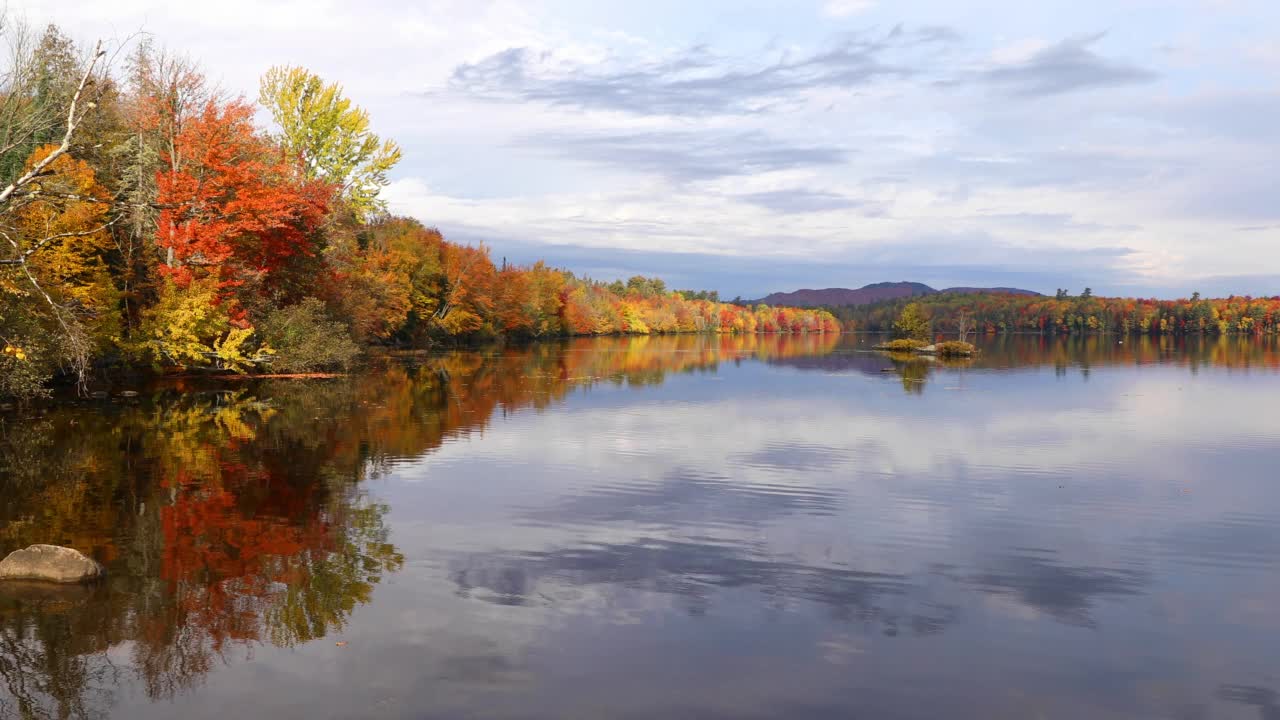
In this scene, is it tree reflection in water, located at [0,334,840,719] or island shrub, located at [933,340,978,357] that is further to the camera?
island shrub, located at [933,340,978,357]

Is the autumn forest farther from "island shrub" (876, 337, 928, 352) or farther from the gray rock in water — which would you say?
"island shrub" (876, 337, 928, 352)

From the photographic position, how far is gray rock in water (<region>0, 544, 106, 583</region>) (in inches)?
413

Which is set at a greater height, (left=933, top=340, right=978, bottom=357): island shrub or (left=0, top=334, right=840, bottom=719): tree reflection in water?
(left=933, top=340, right=978, bottom=357): island shrub

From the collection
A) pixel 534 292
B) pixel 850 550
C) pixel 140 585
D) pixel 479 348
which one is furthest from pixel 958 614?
pixel 534 292

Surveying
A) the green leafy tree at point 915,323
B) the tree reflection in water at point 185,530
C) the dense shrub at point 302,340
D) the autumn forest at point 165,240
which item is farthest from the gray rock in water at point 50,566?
the green leafy tree at point 915,323

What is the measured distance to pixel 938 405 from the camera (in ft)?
118

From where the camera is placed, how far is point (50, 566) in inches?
415

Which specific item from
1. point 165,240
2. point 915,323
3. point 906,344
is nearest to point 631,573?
point 165,240

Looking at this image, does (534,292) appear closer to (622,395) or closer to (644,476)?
(622,395)

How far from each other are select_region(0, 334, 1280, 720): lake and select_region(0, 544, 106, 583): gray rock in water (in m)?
0.25

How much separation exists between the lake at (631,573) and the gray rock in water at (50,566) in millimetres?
249

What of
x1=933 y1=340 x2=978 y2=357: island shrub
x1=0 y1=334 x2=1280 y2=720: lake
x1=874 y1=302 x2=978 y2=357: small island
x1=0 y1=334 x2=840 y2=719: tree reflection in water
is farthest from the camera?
x1=874 y1=302 x2=978 y2=357: small island

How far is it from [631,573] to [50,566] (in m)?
7.29

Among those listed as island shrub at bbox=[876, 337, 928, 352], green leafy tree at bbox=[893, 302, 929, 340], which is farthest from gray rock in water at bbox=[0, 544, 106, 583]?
green leafy tree at bbox=[893, 302, 929, 340]
